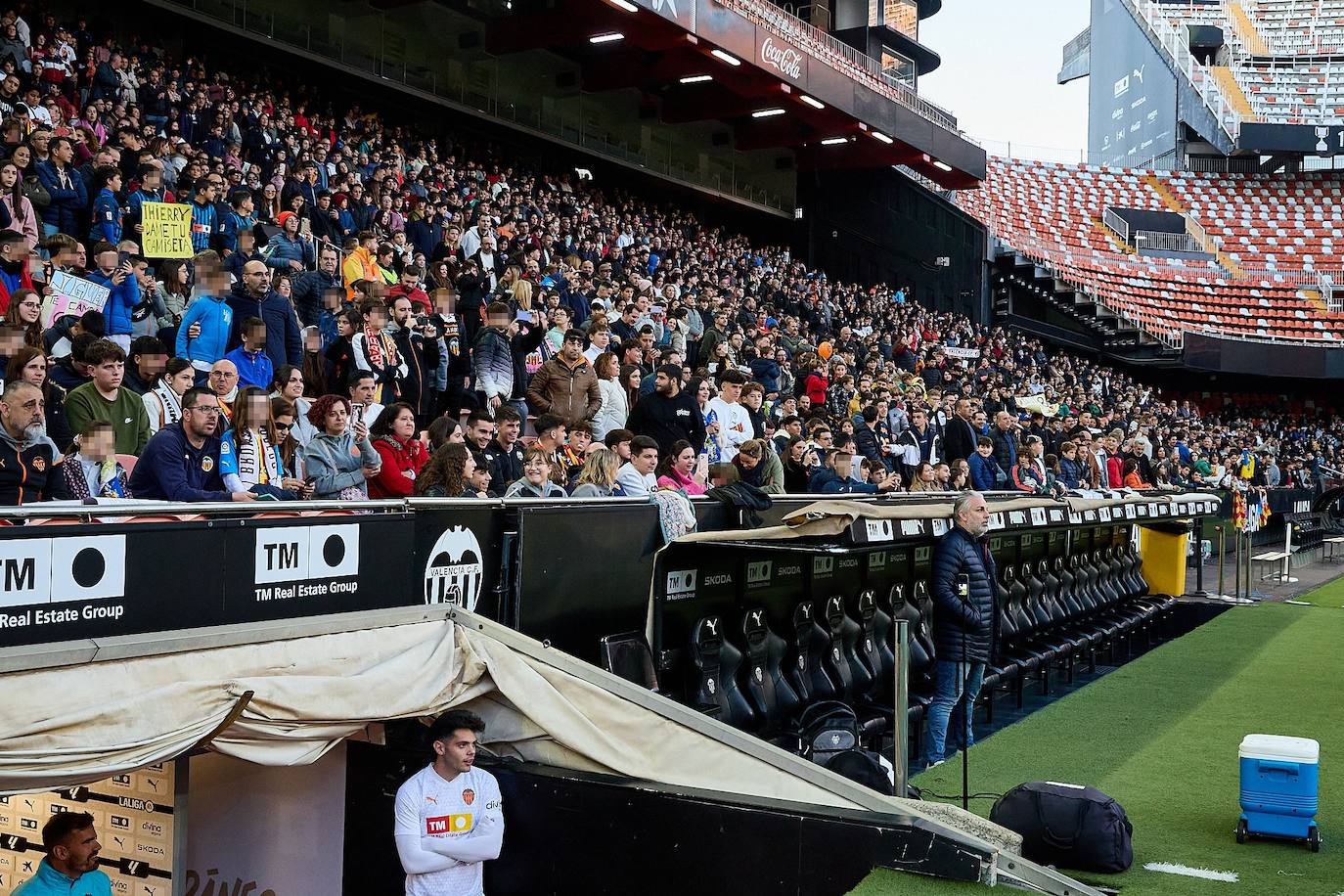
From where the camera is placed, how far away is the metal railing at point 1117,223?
1844 inches

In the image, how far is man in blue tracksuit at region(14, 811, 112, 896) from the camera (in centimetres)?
484

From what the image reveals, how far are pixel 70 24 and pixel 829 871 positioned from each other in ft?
55.1

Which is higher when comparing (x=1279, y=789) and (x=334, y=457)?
(x=334, y=457)

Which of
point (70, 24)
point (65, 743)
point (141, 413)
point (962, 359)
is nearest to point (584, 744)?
point (65, 743)

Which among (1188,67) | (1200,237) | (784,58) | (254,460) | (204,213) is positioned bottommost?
(254,460)

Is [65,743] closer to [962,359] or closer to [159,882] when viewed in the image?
[159,882]

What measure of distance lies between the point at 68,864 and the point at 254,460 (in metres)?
2.15

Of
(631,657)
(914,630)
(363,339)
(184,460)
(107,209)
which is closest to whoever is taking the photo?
(184,460)

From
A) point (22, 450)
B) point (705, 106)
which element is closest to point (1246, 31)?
point (705, 106)

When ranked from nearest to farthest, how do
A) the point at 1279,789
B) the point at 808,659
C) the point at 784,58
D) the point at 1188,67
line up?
the point at 1279,789 → the point at 808,659 → the point at 784,58 → the point at 1188,67

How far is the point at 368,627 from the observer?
5141 mm

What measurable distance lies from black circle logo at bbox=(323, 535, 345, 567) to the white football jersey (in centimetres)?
98

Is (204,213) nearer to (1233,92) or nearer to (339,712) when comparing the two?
(339,712)

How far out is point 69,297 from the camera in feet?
28.4
